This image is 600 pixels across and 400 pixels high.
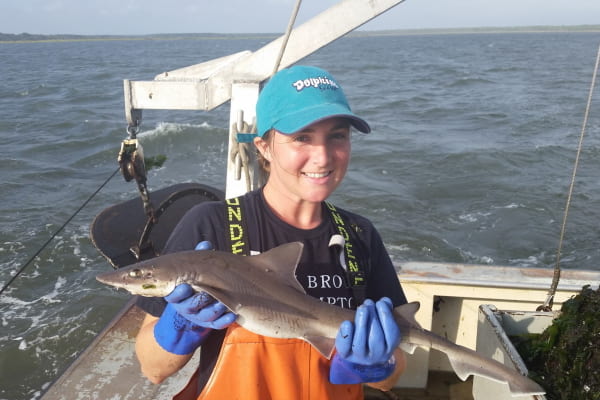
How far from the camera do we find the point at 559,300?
3781 mm

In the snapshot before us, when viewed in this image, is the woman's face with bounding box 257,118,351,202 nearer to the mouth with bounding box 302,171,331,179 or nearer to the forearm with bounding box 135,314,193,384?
the mouth with bounding box 302,171,331,179

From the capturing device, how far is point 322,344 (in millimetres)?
2166

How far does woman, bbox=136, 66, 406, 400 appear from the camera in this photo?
84.5 inches

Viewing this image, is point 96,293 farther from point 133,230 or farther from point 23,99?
point 23,99

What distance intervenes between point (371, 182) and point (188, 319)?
1292 cm

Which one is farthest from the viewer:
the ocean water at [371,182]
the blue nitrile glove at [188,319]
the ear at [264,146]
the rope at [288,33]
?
the ocean water at [371,182]

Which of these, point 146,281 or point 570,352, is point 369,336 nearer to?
point 146,281

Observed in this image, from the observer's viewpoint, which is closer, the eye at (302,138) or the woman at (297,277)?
the woman at (297,277)

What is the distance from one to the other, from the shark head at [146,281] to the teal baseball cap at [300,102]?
2.64 feet

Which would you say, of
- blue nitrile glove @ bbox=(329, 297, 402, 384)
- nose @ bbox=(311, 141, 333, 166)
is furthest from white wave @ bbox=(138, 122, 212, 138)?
blue nitrile glove @ bbox=(329, 297, 402, 384)

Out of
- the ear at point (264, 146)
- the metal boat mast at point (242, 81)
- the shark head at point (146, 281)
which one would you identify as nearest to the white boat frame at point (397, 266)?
the metal boat mast at point (242, 81)

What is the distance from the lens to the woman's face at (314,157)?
2277 mm

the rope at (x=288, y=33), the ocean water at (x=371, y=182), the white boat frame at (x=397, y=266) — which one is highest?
the rope at (x=288, y=33)

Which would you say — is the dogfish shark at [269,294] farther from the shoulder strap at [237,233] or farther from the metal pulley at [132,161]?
the metal pulley at [132,161]
